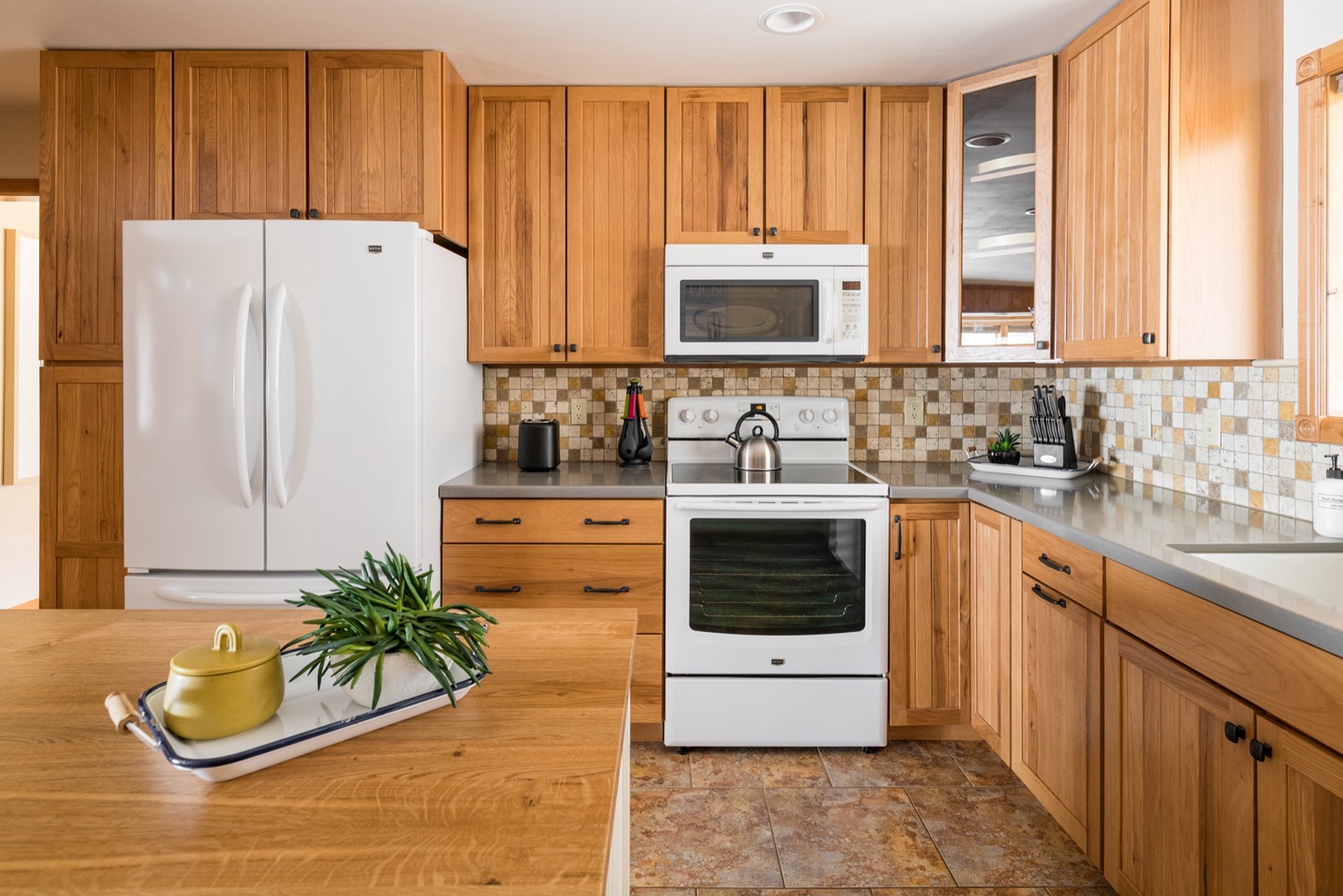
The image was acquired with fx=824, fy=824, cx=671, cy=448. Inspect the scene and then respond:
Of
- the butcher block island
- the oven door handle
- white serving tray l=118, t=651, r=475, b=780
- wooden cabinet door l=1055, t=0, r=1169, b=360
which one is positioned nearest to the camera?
the butcher block island

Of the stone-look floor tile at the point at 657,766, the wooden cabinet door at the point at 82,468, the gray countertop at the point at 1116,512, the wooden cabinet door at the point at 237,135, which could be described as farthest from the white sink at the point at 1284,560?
the wooden cabinet door at the point at 82,468

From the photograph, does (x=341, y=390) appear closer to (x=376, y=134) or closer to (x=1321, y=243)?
(x=376, y=134)

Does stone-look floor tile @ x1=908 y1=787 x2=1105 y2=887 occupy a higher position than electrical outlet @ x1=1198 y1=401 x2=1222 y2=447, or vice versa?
electrical outlet @ x1=1198 y1=401 x2=1222 y2=447

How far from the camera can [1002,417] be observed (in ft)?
10.6

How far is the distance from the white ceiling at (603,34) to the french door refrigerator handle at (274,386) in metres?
0.83

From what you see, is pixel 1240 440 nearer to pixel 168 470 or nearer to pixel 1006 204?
pixel 1006 204

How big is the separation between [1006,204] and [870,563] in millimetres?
1277

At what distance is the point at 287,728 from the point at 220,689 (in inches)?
3.1

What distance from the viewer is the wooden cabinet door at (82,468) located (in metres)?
2.65

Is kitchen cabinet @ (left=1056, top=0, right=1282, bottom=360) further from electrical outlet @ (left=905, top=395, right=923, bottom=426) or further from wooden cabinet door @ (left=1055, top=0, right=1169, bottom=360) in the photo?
electrical outlet @ (left=905, top=395, right=923, bottom=426)

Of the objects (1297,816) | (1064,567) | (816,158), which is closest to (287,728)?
(1297,816)

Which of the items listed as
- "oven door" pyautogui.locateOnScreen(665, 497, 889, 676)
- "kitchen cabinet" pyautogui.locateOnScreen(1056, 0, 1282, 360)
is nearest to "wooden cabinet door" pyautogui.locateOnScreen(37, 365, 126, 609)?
"oven door" pyautogui.locateOnScreen(665, 497, 889, 676)

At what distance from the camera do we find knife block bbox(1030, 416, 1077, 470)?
8.93 ft

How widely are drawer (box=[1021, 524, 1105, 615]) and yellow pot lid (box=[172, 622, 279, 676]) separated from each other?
1.63 metres
